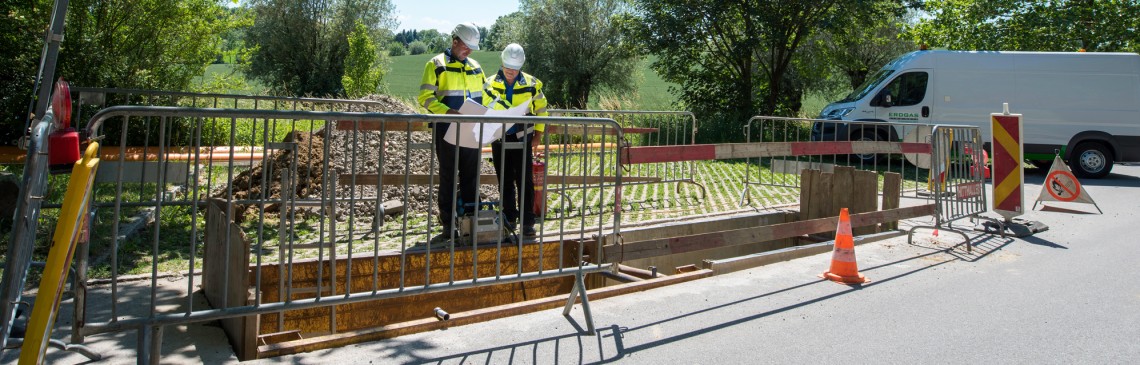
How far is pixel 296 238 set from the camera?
735cm

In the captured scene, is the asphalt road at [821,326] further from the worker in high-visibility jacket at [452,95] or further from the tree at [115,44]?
the tree at [115,44]

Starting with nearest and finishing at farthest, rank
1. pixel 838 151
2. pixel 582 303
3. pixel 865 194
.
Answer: pixel 582 303, pixel 838 151, pixel 865 194

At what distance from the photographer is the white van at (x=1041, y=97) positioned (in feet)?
57.0

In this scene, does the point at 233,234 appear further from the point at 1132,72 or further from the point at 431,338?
the point at 1132,72

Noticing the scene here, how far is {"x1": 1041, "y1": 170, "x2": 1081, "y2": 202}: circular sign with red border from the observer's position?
11.6 meters

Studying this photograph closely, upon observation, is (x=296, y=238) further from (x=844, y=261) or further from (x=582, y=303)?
(x=844, y=261)

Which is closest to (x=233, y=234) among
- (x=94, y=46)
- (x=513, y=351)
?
(x=513, y=351)

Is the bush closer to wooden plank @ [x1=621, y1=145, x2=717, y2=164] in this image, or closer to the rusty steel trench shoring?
the rusty steel trench shoring

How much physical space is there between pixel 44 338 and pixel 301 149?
19.2 feet

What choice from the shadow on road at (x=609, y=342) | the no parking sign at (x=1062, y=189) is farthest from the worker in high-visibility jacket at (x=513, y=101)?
the no parking sign at (x=1062, y=189)

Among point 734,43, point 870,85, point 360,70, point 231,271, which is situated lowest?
point 231,271

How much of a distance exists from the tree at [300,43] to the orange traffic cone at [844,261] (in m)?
37.2

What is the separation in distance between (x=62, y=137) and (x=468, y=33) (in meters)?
3.59

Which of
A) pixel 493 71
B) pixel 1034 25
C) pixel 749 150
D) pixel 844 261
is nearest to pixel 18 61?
pixel 749 150
